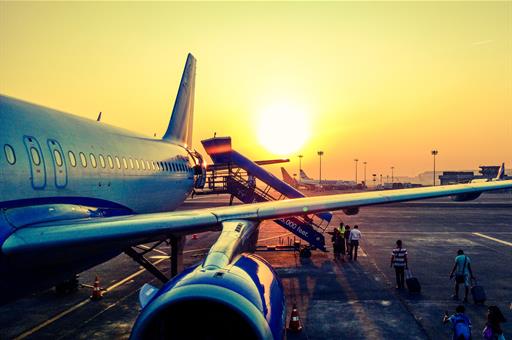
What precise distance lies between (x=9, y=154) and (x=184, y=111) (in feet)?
53.5

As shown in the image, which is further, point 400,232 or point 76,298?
point 400,232

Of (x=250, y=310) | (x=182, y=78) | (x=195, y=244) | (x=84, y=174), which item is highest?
(x=182, y=78)

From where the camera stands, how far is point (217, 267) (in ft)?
19.6

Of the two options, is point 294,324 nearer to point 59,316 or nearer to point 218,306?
point 218,306

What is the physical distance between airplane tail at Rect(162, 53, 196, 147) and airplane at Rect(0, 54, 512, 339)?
930 centimetres

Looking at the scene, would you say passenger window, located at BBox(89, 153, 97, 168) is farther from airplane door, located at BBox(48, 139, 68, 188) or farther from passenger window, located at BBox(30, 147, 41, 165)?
passenger window, located at BBox(30, 147, 41, 165)

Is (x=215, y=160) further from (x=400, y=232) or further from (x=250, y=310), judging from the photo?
(x=250, y=310)

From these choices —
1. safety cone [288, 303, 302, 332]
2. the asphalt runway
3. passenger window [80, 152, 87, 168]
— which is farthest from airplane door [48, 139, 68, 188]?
safety cone [288, 303, 302, 332]

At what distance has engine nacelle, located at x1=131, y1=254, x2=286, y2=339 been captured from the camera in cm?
525

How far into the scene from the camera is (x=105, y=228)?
6875mm

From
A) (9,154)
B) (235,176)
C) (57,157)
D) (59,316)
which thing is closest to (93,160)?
(57,157)

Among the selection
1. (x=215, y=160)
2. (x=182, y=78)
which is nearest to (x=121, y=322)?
(x=182, y=78)

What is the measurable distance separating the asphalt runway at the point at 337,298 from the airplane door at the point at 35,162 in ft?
17.9

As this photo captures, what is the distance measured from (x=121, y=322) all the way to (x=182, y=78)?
14.2m
